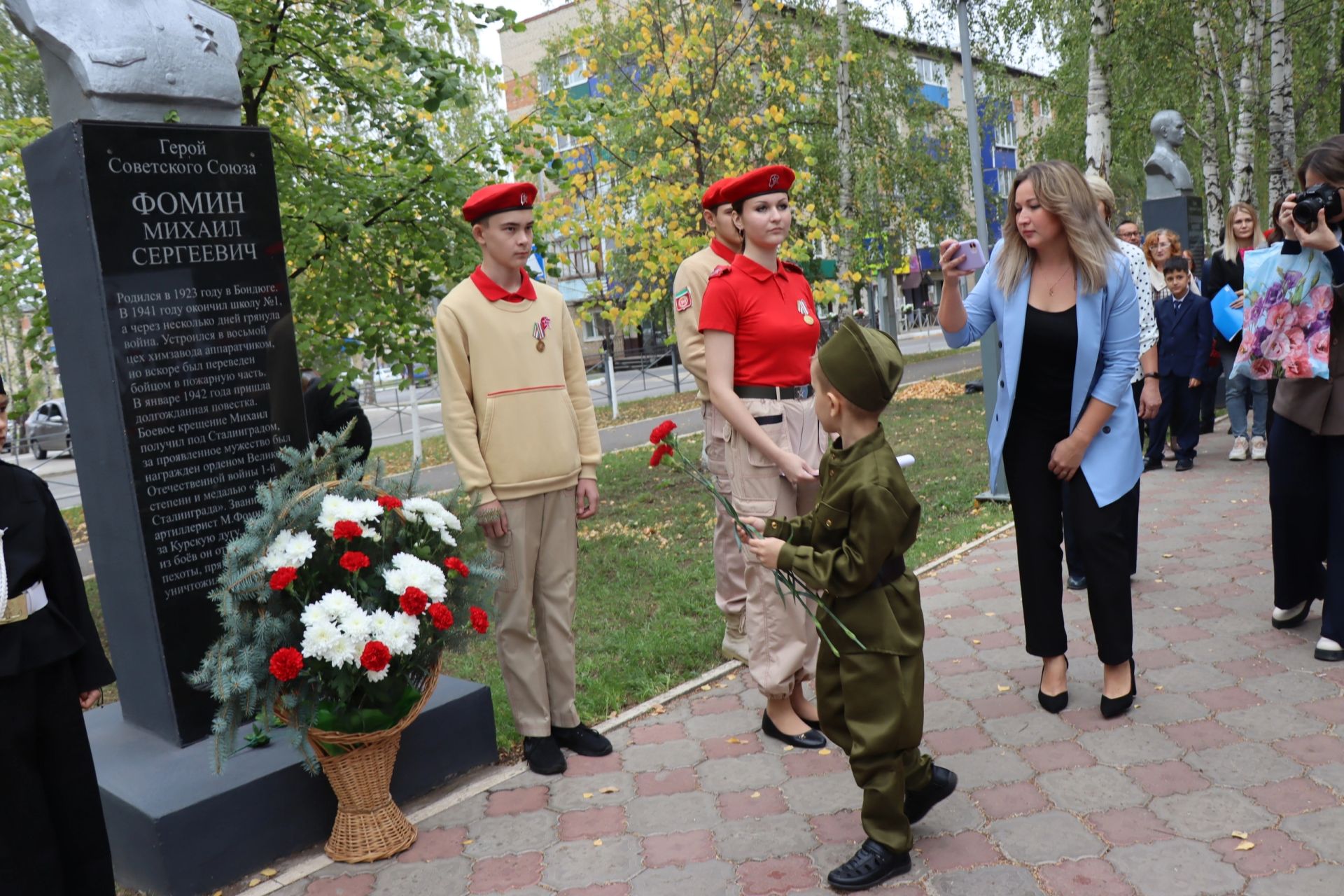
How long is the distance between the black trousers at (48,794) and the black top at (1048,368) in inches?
136

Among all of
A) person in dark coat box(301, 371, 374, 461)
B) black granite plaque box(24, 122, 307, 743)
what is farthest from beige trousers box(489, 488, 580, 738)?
person in dark coat box(301, 371, 374, 461)

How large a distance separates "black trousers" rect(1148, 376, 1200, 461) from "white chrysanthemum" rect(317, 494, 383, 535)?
288 inches

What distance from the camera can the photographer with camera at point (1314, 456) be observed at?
4.23 m

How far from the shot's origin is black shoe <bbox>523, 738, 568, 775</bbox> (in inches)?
159

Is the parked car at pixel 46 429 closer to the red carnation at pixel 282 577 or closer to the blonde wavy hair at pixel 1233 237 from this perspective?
the blonde wavy hair at pixel 1233 237

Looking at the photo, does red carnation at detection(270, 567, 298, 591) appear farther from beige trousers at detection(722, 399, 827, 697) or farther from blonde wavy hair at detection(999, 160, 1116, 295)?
blonde wavy hair at detection(999, 160, 1116, 295)

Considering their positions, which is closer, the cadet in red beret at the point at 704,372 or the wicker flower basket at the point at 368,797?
the wicker flower basket at the point at 368,797

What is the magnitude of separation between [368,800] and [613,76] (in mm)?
12945

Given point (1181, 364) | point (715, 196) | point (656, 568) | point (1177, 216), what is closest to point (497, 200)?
point (715, 196)

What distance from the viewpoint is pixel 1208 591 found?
548 centimetres

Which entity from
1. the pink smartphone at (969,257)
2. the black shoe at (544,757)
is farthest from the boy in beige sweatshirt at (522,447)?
the pink smartphone at (969,257)

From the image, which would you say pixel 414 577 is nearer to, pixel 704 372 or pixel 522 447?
pixel 522 447

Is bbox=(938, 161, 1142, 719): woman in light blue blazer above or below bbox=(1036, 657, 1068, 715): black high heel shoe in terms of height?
above

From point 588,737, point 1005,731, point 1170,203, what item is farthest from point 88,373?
point 1170,203
